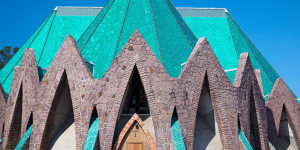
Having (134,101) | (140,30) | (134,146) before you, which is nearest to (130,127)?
(134,146)

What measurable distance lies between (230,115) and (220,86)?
87cm

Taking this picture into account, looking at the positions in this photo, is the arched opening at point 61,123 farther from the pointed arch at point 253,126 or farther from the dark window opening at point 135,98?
the pointed arch at point 253,126

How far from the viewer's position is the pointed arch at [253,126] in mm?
10195

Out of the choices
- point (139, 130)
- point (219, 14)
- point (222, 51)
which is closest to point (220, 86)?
point (139, 130)

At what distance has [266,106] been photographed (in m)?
11.6

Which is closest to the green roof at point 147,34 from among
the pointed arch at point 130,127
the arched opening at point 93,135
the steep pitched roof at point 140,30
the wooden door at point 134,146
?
the steep pitched roof at point 140,30

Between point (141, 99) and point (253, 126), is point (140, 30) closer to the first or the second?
point (141, 99)

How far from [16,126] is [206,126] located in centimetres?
617

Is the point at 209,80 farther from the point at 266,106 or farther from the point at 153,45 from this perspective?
the point at 266,106

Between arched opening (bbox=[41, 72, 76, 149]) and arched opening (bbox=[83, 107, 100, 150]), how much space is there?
113 centimetres

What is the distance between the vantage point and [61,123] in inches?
381

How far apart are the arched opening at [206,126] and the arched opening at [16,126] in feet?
19.1

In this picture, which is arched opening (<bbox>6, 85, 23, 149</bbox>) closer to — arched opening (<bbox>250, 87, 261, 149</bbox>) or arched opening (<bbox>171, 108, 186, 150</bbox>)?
arched opening (<bbox>171, 108, 186, 150</bbox>)

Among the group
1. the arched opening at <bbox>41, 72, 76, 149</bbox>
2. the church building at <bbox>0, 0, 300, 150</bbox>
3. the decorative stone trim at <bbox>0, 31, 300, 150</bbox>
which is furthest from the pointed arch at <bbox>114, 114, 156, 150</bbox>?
the arched opening at <bbox>41, 72, 76, 149</bbox>
